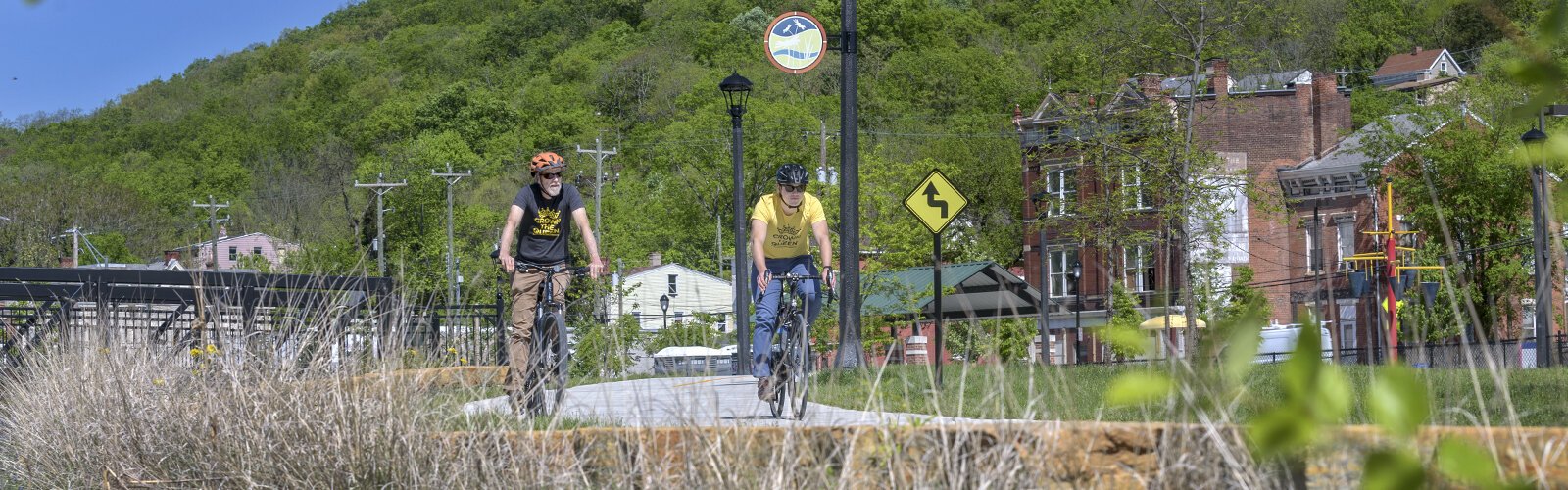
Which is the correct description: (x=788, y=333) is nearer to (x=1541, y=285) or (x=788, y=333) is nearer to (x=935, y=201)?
(x=935, y=201)

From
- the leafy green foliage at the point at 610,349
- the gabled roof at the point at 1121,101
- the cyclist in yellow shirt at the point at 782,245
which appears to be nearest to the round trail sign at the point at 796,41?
the leafy green foliage at the point at 610,349

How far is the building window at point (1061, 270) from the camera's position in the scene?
188ft

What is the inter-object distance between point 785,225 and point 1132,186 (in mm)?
24585

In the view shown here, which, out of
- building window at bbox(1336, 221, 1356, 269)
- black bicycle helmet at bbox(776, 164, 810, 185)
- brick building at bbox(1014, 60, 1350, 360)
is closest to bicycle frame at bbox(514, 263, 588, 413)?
black bicycle helmet at bbox(776, 164, 810, 185)

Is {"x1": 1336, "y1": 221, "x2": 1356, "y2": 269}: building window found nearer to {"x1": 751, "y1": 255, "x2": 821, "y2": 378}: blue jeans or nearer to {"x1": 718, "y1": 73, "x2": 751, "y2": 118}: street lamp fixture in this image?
{"x1": 718, "y1": 73, "x2": 751, "y2": 118}: street lamp fixture

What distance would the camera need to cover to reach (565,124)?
89.7m

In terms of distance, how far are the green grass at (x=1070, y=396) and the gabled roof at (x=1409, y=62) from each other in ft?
232

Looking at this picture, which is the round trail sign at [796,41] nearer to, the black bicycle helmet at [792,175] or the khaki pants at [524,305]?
the black bicycle helmet at [792,175]

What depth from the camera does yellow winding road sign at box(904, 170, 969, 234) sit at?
12.6m

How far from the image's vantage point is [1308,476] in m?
3.72

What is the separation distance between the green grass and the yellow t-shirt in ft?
2.72

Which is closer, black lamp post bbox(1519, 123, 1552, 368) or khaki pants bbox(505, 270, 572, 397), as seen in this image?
khaki pants bbox(505, 270, 572, 397)

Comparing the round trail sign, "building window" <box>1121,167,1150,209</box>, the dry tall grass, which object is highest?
the round trail sign

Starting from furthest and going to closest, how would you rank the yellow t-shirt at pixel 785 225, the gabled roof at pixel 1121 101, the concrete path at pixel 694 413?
the gabled roof at pixel 1121 101 → the yellow t-shirt at pixel 785 225 → the concrete path at pixel 694 413
